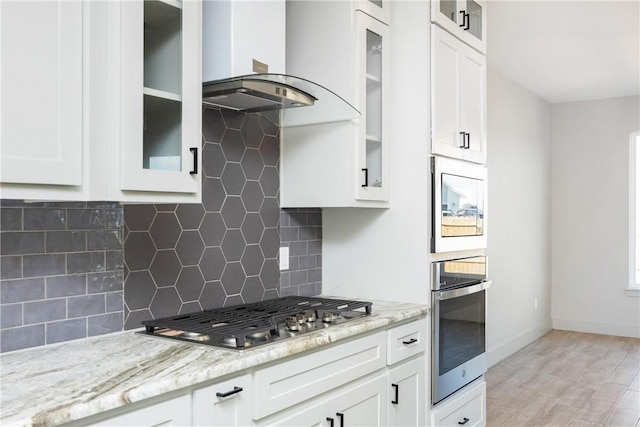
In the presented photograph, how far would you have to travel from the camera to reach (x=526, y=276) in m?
5.87

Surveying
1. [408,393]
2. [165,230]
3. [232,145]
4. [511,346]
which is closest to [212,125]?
[232,145]

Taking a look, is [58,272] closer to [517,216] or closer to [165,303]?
[165,303]

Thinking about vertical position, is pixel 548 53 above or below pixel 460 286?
above

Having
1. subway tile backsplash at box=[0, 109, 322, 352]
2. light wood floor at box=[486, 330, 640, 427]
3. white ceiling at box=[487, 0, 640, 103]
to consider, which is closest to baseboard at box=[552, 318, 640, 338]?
light wood floor at box=[486, 330, 640, 427]

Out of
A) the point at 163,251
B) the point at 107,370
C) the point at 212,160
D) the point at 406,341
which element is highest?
the point at 212,160

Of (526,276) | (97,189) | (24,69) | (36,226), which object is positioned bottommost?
(526,276)

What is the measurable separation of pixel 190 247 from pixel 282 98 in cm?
71

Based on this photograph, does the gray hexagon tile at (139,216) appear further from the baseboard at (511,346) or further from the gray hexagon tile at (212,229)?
the baseboard at (511,346)

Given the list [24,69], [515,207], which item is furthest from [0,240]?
[515,207]

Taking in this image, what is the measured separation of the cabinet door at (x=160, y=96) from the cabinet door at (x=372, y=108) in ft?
3.14

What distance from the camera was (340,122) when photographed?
2.63m

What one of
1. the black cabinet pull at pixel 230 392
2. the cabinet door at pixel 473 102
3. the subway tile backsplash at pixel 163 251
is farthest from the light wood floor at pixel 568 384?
the black cabinet pull at pixel 230 392

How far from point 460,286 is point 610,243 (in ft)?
13.9

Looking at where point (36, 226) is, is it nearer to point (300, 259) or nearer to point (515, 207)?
point (300, 259)
